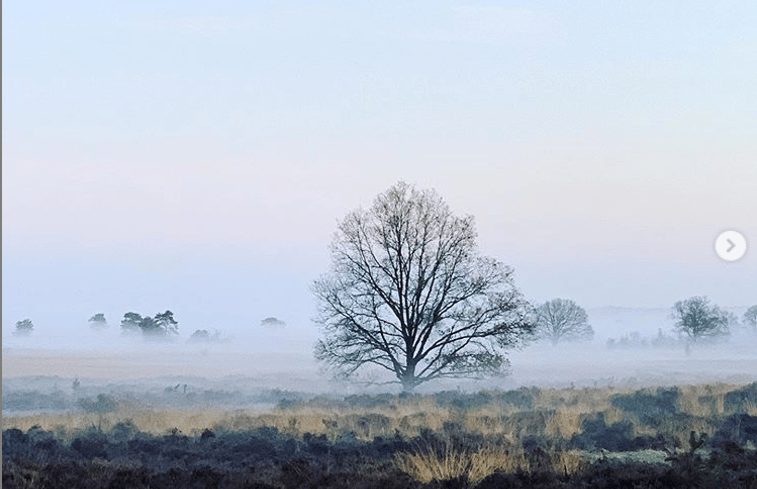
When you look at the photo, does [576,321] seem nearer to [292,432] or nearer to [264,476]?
[292,432]

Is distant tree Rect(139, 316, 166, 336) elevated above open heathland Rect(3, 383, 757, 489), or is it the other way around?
distant tree Rect(139, 316, 166, 336)

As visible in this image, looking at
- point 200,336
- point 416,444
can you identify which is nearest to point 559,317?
point 200,336

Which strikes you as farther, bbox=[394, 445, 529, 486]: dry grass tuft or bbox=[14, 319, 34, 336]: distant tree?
bbox=[14, 319, 34, 336]: distant tree

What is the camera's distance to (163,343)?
131 metres

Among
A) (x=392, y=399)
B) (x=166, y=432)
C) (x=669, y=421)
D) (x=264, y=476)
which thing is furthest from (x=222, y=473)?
(x=392, y=399)

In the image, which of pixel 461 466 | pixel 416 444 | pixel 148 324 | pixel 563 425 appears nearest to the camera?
pixel 461 466

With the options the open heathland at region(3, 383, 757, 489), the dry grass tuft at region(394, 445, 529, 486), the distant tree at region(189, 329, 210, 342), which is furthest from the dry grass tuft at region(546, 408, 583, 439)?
the distant tree at region(189, 329, 210, 342)

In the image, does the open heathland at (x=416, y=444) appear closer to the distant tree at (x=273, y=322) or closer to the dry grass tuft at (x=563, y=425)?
the dry grass tuft at (x=563, y=425)

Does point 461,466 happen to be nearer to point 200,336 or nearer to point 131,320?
point 131,320

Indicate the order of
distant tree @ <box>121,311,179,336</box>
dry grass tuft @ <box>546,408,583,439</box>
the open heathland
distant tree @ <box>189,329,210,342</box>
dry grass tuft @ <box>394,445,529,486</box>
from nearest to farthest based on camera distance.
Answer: dry grass tuft @ <box>394,445,529,486</box>
the open heathland
dry grass tuft @ <box>546,408,583,439</box>
distant tree @ <box>121,311,179,336</box>
distant tree @ <box>189,329,210,342</box>

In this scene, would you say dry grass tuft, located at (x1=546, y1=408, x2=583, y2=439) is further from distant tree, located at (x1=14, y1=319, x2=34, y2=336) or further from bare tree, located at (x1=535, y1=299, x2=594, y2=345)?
distant tree, located at (x1=14, y1=319, x2=34, y2=336)

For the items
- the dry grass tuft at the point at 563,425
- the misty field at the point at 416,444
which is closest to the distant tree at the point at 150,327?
the misty field at the point at 416,444

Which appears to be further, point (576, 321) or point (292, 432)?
point (576, 321)

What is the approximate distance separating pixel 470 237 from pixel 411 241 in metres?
2.40
